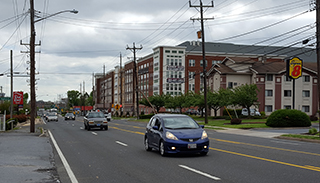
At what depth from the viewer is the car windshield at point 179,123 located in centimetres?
1388

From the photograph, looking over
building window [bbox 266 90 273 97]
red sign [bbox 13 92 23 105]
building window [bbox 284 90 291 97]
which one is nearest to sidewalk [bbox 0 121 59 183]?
red sign [bbox 13 92 23 105]

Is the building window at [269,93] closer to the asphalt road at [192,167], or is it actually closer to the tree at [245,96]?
the tree at [245,96]

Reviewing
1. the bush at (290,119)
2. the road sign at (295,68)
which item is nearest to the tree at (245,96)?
the road sign at (295,68)

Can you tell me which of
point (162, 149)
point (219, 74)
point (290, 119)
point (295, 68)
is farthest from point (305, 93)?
point (162, 149)

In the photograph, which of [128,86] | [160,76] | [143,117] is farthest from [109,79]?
[143,117]

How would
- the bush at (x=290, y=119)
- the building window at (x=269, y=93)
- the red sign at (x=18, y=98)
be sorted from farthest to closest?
the building window at (x=269, y=93) < the red sign at (x=18, y=98) < the bush at (x=290, y=119)

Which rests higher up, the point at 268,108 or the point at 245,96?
the point at 245,96

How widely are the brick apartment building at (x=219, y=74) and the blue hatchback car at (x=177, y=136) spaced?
15660 mm

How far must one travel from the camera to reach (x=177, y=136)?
12930 millimetres

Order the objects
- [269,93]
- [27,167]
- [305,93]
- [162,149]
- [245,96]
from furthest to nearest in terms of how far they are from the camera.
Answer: [305,93] → [269,93] → [245,96] → [162,149] → [27,167]

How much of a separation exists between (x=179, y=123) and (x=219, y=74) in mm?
58228

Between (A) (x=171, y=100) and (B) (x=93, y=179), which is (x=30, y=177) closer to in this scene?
(B) (x=93, y=179)

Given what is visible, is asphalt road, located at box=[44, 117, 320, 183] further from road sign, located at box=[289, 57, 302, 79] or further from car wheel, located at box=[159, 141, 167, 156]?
road sign, located at box=[289, 57, 302, 79]

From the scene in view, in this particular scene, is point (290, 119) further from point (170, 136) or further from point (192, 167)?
point (192, 167)
